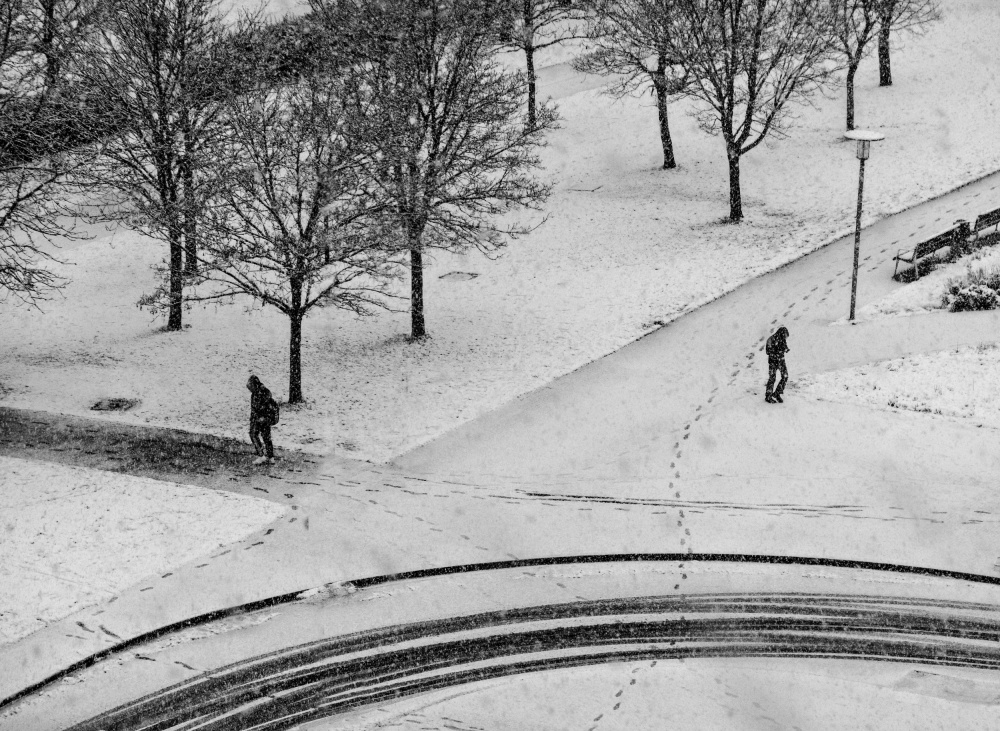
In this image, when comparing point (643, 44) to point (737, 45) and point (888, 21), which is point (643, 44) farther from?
point (888, 21)

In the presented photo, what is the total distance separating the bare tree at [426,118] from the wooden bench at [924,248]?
7.95 metres

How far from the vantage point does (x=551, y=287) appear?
23906 mm

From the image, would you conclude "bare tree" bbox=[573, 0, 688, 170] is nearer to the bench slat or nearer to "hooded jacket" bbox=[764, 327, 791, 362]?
the bench slat

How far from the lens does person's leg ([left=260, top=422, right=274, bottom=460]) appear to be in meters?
16.2

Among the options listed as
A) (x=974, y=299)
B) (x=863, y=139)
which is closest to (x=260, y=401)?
(x=863, y=139)

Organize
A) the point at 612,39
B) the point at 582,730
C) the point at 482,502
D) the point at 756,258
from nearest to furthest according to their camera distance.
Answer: the point at 582,730 → the point at 482,502 → the point at 756,258 → the point at 612,39

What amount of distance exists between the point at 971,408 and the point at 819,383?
254 centimetres

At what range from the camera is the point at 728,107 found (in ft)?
82.4

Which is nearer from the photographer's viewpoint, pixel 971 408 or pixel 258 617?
pixel 258 617

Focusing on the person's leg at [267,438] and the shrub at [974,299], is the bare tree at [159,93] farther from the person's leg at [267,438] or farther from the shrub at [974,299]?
the shrub at [974,299]

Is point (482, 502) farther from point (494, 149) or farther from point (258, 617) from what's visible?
point (494, 149)

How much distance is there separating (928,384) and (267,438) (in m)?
11.5

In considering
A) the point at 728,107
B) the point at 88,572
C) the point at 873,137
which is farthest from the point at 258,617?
the point at 728,107

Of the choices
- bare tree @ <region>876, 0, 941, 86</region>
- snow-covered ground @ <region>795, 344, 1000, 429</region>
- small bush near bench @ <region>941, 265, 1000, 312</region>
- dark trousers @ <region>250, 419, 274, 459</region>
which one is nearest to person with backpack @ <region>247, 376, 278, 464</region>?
dark trousers @ <region>250, 419, 274, 459</region>
